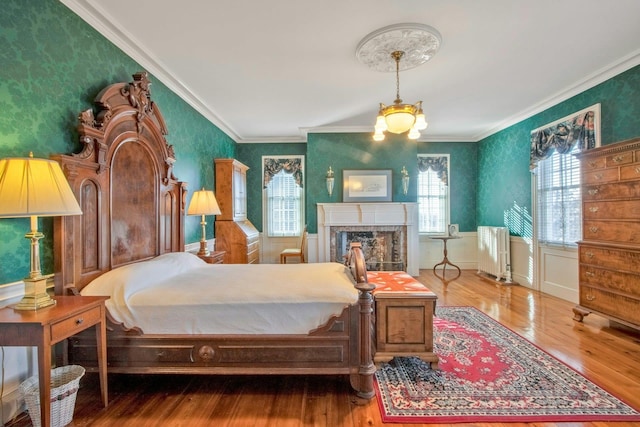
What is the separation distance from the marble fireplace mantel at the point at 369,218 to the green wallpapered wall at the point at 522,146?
5.23 feet

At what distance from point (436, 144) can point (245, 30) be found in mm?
5053

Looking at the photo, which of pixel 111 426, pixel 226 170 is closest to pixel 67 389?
pixel 111 426

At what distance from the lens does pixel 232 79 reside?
361 centimetres

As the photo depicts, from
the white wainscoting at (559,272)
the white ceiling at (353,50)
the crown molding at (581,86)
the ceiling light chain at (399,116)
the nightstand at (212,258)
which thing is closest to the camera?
the white ceiling at (353,50)

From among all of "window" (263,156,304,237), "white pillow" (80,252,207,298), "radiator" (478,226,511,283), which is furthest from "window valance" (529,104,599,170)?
"white pillow" (80,252,207,298)

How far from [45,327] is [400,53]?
3.29 meters

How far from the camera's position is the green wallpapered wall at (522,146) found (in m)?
3.30

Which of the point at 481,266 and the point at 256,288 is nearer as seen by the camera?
the point at 256,288

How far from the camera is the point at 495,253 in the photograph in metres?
5.54

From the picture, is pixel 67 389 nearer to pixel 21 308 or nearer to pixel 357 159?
pixel 21 308

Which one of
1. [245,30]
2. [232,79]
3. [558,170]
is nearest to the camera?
[245,30]

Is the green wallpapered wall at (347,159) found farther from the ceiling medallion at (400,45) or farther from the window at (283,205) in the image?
the ceiling medallion at (400,45)

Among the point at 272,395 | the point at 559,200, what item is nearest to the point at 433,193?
the point at 559,200

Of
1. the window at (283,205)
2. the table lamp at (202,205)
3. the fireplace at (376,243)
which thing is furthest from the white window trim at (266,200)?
the table lamp at (202,205)
